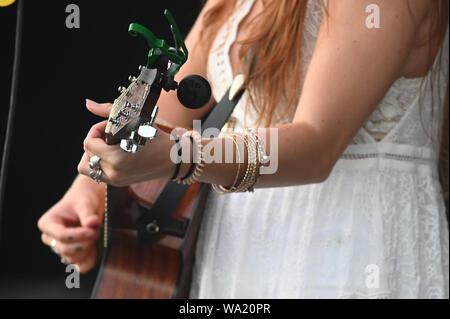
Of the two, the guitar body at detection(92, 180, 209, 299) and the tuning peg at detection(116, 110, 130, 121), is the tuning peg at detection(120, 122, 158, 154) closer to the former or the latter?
the tuning peg at detection(116, 110, 130, 121)

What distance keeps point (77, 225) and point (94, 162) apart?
46 cm

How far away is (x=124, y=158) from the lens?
1.72 ft

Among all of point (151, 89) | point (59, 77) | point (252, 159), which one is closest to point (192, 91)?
point (151, 89)

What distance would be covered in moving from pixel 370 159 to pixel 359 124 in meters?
0.17

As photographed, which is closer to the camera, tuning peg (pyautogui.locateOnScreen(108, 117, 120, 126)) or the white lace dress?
tuning peg (pyautogui.locateOnScreen(108, 117, 120, 126))

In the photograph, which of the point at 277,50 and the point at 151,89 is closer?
the point at 151,89

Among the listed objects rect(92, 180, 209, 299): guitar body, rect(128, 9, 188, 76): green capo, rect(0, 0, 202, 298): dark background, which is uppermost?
rect(0, 0, 202, 298): dark background

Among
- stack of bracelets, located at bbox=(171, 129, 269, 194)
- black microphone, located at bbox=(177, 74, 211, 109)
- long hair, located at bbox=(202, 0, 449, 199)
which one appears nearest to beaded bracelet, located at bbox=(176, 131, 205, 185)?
stack of bracelets, located at bbox=(171, 129, 269, 194)

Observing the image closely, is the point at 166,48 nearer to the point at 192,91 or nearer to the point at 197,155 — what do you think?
the point at 192,91

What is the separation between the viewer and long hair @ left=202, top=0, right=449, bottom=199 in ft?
2.68

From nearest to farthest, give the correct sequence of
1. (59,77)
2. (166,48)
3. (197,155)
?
(166,48) < (197,155) < (59,77)

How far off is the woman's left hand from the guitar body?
31 cm
